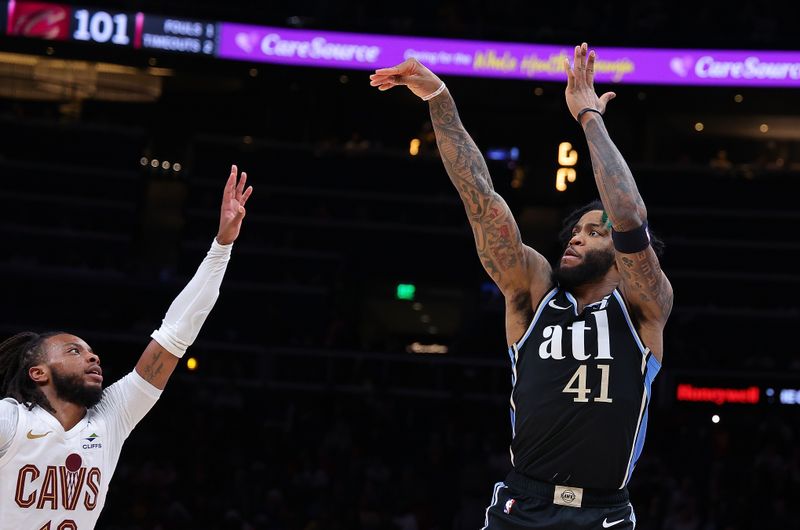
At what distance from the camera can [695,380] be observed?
15211mm

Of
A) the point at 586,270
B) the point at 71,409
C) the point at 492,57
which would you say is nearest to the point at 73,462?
the point at 71,409

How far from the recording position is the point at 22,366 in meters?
4.52

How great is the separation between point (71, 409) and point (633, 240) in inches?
88.9

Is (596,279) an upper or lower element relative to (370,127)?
lower

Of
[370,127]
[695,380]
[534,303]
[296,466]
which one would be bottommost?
A: [296,466]

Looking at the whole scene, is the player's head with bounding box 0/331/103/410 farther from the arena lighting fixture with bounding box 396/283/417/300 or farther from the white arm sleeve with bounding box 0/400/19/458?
the arena lighting fixture with bounding box 396/283/417/300

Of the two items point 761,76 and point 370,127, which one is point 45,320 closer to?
point 370,127

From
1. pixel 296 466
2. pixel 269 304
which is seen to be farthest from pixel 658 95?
pixel 296 466

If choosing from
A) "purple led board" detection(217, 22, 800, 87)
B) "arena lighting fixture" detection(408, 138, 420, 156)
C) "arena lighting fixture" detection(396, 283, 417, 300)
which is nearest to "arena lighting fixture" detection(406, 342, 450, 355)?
"arena lighting fixture" detection(396, 283, 417, 300)

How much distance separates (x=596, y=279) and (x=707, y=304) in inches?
576

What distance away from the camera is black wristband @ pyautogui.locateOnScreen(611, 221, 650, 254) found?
3939 millimetres

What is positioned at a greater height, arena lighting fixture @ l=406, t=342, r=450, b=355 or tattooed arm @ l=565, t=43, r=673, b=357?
tattooed arm @ l=565, t=43, r=673, b=357

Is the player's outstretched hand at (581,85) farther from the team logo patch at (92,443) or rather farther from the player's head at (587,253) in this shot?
the team logo patch at (92,443)

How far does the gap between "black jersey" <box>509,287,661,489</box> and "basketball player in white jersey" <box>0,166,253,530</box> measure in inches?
54.8
